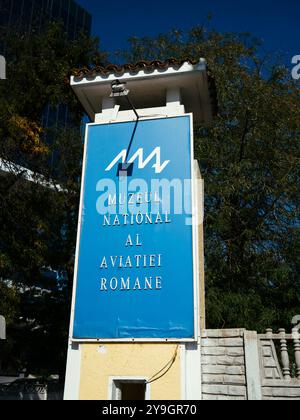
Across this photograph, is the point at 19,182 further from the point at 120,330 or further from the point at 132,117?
the point at 120,330

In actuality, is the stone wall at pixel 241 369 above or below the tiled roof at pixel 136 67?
below

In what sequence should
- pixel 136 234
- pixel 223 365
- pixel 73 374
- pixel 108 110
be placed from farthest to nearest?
pixel 108 110, pixel 136 234, pixel 73 374, pixel 223 365

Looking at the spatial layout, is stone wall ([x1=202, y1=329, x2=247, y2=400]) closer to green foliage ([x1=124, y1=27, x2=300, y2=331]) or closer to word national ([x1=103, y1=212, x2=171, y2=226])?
word national ([x1=103, y1=212, x2=171, y2=226])

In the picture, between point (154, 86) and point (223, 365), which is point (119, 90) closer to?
point (154, 86)

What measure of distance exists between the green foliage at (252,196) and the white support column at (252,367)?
18.1ft

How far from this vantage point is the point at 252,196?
13609 millimetres

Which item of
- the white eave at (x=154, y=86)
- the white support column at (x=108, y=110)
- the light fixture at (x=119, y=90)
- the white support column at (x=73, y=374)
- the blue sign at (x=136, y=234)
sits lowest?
the white support column at (x=73, y=374)

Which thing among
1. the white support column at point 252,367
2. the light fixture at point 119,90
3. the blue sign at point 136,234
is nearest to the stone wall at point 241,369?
the white support column at point 252,367

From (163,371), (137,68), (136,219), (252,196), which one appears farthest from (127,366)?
(252,196)

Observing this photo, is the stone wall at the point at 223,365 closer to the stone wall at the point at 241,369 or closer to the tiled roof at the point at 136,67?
the stone wall at the point at 241,369

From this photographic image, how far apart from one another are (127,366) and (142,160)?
334 cm

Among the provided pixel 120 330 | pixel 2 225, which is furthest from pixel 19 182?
pixel 120 330

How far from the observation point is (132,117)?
812 cm

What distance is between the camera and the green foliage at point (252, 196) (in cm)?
1243
